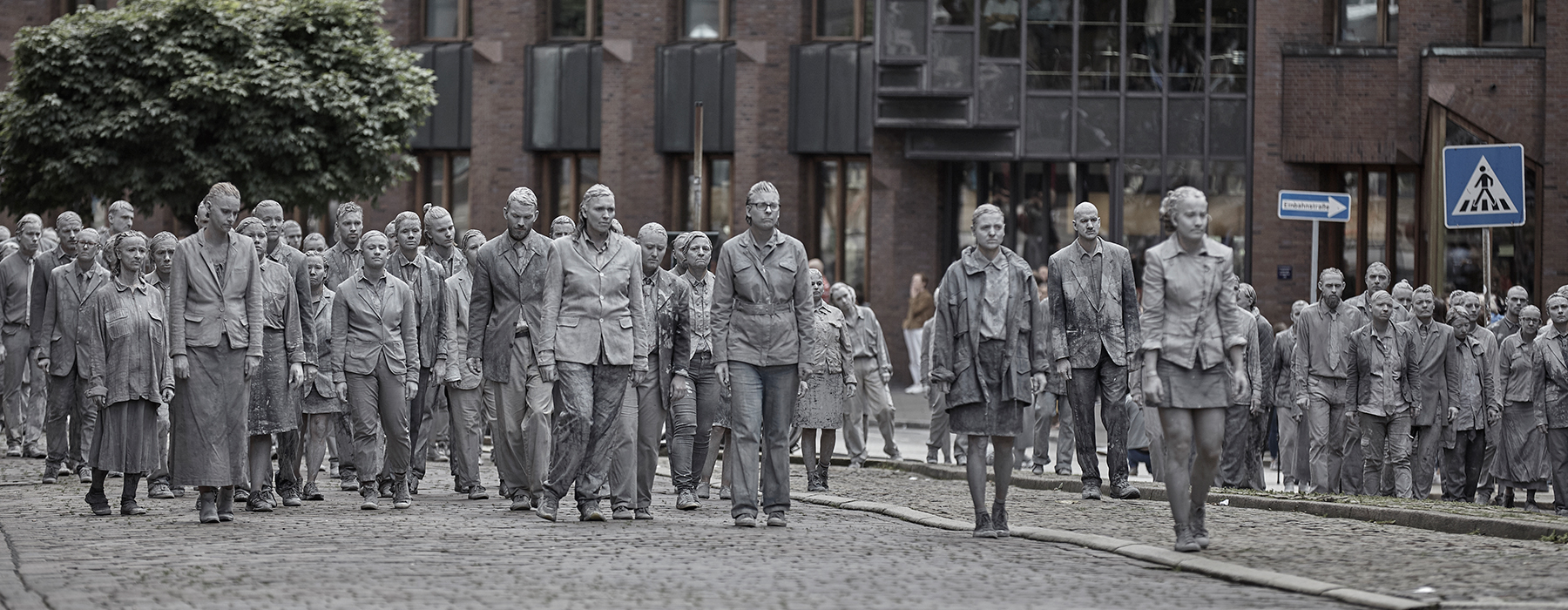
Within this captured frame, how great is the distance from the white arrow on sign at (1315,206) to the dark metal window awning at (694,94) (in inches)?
569

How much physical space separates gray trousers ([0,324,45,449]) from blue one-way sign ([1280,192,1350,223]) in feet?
40.1

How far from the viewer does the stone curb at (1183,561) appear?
8.91m

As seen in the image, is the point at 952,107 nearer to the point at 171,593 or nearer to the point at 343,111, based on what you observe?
the point at 343,111

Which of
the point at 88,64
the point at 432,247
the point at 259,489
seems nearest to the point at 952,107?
the point at 88,64

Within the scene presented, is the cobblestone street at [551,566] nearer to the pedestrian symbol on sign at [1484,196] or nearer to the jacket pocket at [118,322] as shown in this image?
the jacket pocket at [118,322]

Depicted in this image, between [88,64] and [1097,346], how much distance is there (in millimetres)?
20214

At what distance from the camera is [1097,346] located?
14.8 metres

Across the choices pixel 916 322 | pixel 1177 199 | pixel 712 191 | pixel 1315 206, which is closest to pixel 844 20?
pixel 712 191

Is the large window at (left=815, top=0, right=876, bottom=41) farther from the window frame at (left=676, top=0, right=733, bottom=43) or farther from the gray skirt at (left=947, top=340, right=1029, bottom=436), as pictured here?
the gray skirt at (left=947, top=340, right=1029, bottom=436)

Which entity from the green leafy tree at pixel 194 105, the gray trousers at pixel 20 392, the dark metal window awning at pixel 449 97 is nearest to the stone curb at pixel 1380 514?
the gray trousers at pixel 20 392

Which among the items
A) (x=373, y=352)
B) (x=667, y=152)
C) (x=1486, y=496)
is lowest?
(x=1486, y=496)

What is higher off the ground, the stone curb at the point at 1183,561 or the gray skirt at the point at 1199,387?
the gray skirt at the point at 1199,387

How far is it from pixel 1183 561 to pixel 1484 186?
7594mm

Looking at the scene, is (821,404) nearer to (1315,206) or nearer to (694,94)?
(1315,206)
